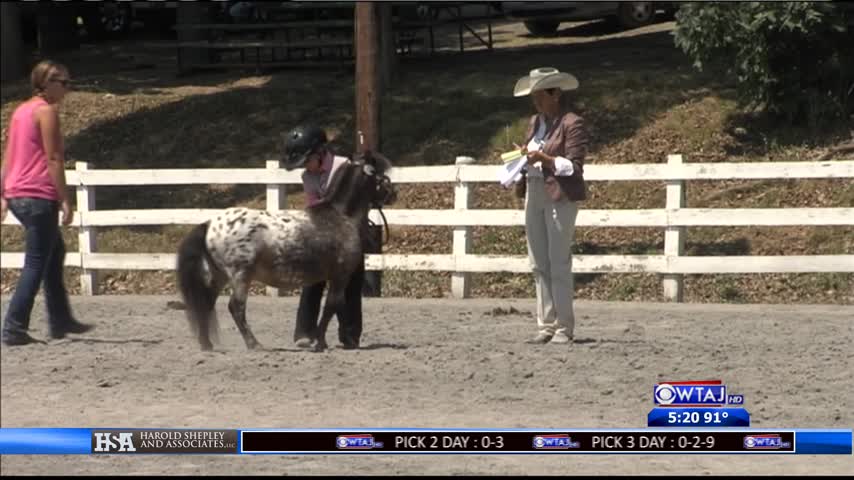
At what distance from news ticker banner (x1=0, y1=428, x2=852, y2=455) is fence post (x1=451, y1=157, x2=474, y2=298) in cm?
669

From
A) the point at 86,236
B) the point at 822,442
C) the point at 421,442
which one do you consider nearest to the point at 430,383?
the point at 421,442

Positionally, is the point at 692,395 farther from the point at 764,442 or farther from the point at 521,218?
the point at 521,218

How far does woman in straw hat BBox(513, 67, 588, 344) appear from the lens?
28.4 ft

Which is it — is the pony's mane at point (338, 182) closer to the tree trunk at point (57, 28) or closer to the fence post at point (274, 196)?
the fence post at point (274, 196)

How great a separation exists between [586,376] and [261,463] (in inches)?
91.6

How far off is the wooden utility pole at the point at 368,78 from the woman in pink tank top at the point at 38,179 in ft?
14.3

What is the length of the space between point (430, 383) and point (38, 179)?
8.07ft

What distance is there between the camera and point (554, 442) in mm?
6055

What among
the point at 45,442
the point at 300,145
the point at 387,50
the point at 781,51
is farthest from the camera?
the point at 387,50

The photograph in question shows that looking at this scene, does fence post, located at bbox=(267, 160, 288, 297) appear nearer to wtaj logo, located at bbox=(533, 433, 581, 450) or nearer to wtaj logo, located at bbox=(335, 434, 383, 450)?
wtaj logo, located at bbox=(335, 434, 383, 450)

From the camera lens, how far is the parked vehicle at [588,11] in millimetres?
21984

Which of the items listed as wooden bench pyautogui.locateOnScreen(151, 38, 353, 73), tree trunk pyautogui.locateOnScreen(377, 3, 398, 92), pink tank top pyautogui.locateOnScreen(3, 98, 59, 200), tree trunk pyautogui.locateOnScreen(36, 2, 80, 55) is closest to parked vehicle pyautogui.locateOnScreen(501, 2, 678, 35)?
wooden bench pyautogui.locateOnScreen(151, 38, 353, 73)

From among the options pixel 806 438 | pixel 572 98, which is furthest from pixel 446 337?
pixel 572 98

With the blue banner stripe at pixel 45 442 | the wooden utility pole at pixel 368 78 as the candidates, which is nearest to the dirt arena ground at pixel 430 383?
the blue banner stripe at pixel 45 442
